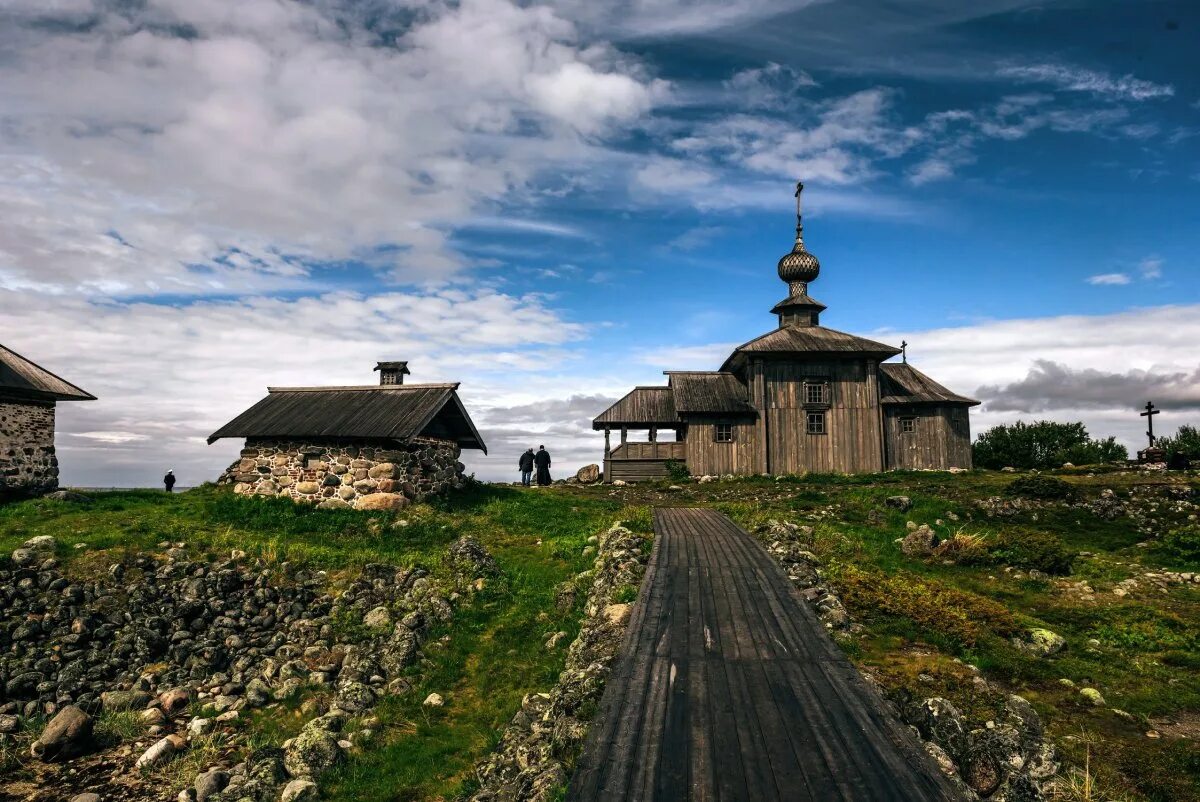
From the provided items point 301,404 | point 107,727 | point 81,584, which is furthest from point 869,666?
point 301,404

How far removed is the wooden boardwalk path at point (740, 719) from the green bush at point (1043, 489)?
16383 mm

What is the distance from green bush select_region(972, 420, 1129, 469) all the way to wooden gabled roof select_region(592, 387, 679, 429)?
27.0 metres

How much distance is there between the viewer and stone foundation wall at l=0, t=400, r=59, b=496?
21.7 meters

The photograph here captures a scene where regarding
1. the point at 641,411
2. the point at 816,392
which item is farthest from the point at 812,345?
the point at 641,411

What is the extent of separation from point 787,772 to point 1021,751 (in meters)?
2.91

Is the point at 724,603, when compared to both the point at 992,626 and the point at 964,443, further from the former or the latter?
the point at 964,443

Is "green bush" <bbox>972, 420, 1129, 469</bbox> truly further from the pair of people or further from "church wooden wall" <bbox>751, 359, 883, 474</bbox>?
the pair of people

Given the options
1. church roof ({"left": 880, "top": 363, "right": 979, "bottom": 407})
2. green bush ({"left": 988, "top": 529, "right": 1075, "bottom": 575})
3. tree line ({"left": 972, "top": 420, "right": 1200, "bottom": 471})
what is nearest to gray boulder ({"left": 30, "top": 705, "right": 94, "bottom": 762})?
green bush ({"left": 988, "top": 529, "right": 1075, "bottom": 575})

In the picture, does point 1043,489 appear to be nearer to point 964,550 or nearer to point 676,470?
point 964,550

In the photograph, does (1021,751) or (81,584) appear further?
(81,584)

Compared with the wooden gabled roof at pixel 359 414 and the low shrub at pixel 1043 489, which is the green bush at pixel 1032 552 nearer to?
the low shrub at pixel 1043 489

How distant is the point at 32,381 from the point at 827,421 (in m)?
35.3

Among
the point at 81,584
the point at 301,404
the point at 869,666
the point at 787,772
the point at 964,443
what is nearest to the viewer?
the point at 787,772

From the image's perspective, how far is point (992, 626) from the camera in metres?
11.7
